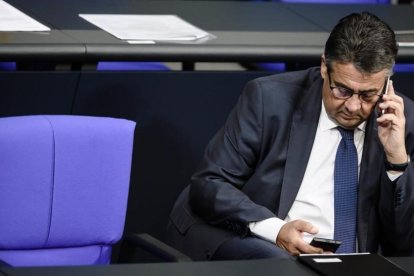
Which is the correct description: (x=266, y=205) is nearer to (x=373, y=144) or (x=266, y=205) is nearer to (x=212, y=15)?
(x=373, y=144)

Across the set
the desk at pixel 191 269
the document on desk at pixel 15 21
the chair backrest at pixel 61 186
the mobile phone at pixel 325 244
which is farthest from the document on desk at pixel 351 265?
the document on desk at pixel 15 21

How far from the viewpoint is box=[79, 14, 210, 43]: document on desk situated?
4125mm

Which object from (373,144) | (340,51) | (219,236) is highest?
(340,51)

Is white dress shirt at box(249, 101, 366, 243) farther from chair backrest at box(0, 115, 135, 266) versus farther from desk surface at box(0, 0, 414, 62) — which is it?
desk surface at box(0, 0, 414, 62)

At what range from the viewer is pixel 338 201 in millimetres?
3398

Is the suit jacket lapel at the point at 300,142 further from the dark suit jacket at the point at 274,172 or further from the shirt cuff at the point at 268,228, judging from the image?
the shirt cuff at the point at 268,228

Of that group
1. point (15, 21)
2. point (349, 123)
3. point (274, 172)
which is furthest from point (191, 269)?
point (15, 21)

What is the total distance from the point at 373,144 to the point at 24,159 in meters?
1.07

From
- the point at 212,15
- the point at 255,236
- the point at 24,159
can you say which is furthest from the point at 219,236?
the point at 212,15

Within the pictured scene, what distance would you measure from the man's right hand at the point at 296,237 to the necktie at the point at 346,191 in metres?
0.26

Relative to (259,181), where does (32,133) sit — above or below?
above

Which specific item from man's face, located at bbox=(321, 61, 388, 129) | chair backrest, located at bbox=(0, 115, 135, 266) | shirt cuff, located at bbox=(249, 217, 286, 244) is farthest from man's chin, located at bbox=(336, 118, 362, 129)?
chair backrest, located at bbox=(0, 115, 135, 266)

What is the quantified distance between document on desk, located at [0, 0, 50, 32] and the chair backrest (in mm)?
950

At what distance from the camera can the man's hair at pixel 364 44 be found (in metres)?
3.18
